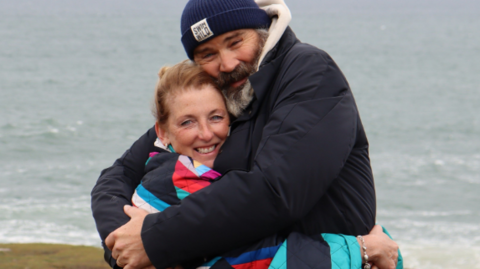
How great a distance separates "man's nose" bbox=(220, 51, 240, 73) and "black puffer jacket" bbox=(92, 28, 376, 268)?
33 cm

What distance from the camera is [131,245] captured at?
8.02ft

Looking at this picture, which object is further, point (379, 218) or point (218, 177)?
point (379, 218)

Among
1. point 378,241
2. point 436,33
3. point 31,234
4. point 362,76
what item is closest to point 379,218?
point 31,234

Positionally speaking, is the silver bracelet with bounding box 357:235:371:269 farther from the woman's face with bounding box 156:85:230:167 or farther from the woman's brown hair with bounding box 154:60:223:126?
the woman's brown hair with bounding box 154:60:223:126

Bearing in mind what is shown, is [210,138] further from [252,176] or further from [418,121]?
[418,121]

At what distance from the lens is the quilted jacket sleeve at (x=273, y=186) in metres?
2.26

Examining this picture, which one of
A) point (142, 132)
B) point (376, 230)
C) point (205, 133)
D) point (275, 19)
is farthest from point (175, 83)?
point (142, 132)

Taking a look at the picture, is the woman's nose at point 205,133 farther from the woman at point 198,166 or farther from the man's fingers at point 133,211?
the man's fingers at point 133,211

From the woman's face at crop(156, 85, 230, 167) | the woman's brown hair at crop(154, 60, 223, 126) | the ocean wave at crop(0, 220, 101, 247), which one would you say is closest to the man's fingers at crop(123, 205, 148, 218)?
the woman's face at crop(156, 85, 230, 167)

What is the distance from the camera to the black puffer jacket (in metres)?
2.26

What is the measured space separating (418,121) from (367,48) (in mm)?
37486

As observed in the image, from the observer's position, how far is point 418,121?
26.2 meters

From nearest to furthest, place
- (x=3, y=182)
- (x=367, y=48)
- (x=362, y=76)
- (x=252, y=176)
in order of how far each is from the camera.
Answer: (x=252, y=176), (x=3, y=182), (x=362, y=76), (x=367, y=48)

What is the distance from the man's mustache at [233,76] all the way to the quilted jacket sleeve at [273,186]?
1.91 ft
